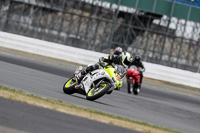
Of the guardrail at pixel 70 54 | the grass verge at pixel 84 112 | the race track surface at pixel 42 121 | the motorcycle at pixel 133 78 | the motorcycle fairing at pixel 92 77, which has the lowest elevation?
the guardrail at pixel 70 54

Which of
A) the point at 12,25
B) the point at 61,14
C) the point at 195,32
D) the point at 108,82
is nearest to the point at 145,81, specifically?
the point at 195,32

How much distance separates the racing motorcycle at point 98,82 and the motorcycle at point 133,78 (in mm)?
5568

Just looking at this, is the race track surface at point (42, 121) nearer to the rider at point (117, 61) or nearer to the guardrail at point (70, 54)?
the rider at point (117, 61)

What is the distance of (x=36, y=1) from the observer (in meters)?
31.7

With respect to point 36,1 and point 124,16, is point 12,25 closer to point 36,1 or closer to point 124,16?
point 36,1

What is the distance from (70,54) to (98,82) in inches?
636

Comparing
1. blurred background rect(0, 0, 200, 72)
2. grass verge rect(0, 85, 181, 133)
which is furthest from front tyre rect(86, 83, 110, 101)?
blurred background rect(0, 0, 200, 72)

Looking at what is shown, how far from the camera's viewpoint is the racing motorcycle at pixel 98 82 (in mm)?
10866

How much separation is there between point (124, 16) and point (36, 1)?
6.18 m

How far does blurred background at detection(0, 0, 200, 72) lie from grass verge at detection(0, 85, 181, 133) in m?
21.1

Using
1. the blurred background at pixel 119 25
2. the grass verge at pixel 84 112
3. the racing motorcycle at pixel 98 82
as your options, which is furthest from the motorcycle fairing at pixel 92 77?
the blurred background at pixel 119 25

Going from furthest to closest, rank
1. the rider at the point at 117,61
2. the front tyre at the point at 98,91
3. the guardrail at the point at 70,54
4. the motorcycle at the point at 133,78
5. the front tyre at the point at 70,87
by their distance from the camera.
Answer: the guardrail at the point at 70,54, the motorcycle at the point at 133,78, the front tyre at the point at 70,87, the rider at the point at 117,61, the front tyre at the point at 98,91

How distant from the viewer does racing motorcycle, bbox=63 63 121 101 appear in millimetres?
10866

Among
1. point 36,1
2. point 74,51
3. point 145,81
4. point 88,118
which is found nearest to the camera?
point 88,118
